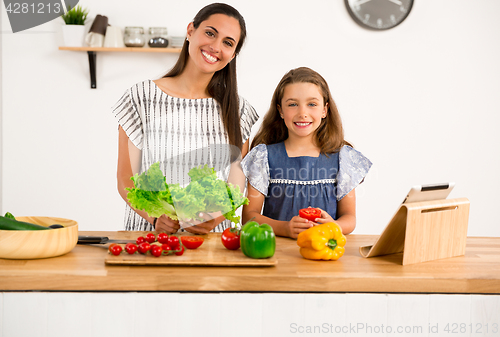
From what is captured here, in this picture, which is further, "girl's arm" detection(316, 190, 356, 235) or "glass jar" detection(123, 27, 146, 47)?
"glass jar" detection(123, 27, 146, 47)

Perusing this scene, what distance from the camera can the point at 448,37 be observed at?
3.40m

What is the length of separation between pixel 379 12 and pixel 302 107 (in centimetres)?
189

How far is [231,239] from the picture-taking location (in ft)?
4.35

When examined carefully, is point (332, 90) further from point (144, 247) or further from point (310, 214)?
point (144, 247)

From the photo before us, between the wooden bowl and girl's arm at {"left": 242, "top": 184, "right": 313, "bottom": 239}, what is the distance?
0.57m

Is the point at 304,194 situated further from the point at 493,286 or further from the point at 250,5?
the point at 250,5

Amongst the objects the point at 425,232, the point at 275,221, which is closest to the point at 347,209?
the point at 275,221

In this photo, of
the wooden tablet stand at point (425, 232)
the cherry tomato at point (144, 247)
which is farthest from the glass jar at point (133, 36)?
the wooden tablet stand at point (425, 232)

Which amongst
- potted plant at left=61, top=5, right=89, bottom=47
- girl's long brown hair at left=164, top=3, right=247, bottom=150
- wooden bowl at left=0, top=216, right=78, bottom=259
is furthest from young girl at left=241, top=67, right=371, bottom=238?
potted plant at left=61, top=5, right=89, bottom=47

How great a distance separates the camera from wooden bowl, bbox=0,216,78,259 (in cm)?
120

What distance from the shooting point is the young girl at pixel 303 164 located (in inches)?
72.0

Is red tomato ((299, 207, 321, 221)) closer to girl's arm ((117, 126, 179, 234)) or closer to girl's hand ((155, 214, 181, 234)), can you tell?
girl's hand ((155, 214, 181, 234))
